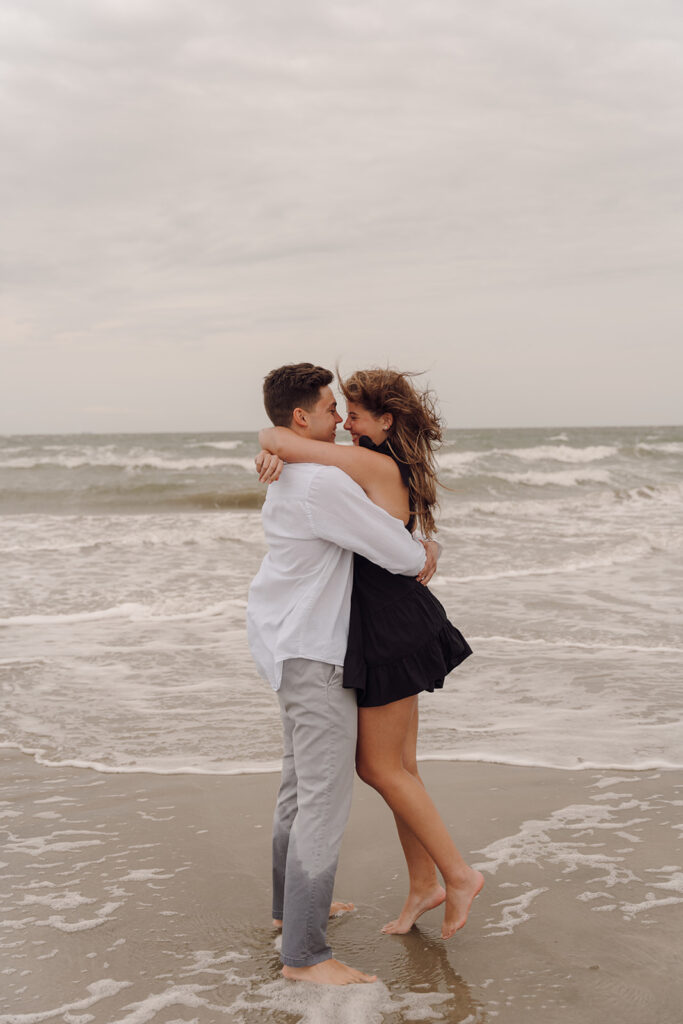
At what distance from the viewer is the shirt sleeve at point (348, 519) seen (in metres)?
2.67

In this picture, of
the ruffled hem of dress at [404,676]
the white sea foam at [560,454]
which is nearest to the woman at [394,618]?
the ruffled hem of dress at [404,676]

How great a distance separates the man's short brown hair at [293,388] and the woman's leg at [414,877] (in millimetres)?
1096

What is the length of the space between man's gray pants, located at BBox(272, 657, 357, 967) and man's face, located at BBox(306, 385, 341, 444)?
2.31 feet

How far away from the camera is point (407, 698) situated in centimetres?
284

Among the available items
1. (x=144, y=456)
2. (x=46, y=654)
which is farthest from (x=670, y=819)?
(x=144, y=456)

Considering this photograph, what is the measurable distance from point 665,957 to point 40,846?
2.42 metres

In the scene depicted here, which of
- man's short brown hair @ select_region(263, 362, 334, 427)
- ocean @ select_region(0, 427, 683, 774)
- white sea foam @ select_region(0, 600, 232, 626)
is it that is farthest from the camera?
white sea foam @ select_region(0, 600, 232, 626)

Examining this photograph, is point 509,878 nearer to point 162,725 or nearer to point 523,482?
point 162,725

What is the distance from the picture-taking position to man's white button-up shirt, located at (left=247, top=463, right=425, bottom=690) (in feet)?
8.79

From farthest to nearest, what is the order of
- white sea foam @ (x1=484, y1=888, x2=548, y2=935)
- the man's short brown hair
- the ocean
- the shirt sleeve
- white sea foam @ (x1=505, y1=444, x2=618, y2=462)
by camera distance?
white sea foam @ (x1=505, y1=444, x2=618, y2=462), the ocean, white sea foam @ (x1=484, y1=888, x2=548, y2=935), the man's short brown hair, the shirt sleeve

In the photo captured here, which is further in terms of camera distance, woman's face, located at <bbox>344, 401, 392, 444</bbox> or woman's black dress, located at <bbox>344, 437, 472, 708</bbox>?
woman's face, located at <bbox>344, 401, 392, 444</bbox>

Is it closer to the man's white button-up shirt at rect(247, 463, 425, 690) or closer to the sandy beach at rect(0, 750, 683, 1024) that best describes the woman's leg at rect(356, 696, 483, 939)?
the sandy beach at rect(0, 750, 683, 1024)

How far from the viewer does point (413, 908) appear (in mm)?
3072

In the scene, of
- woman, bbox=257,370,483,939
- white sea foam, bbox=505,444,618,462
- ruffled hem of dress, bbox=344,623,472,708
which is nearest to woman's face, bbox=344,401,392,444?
woman, bbox=257,370,483,939
